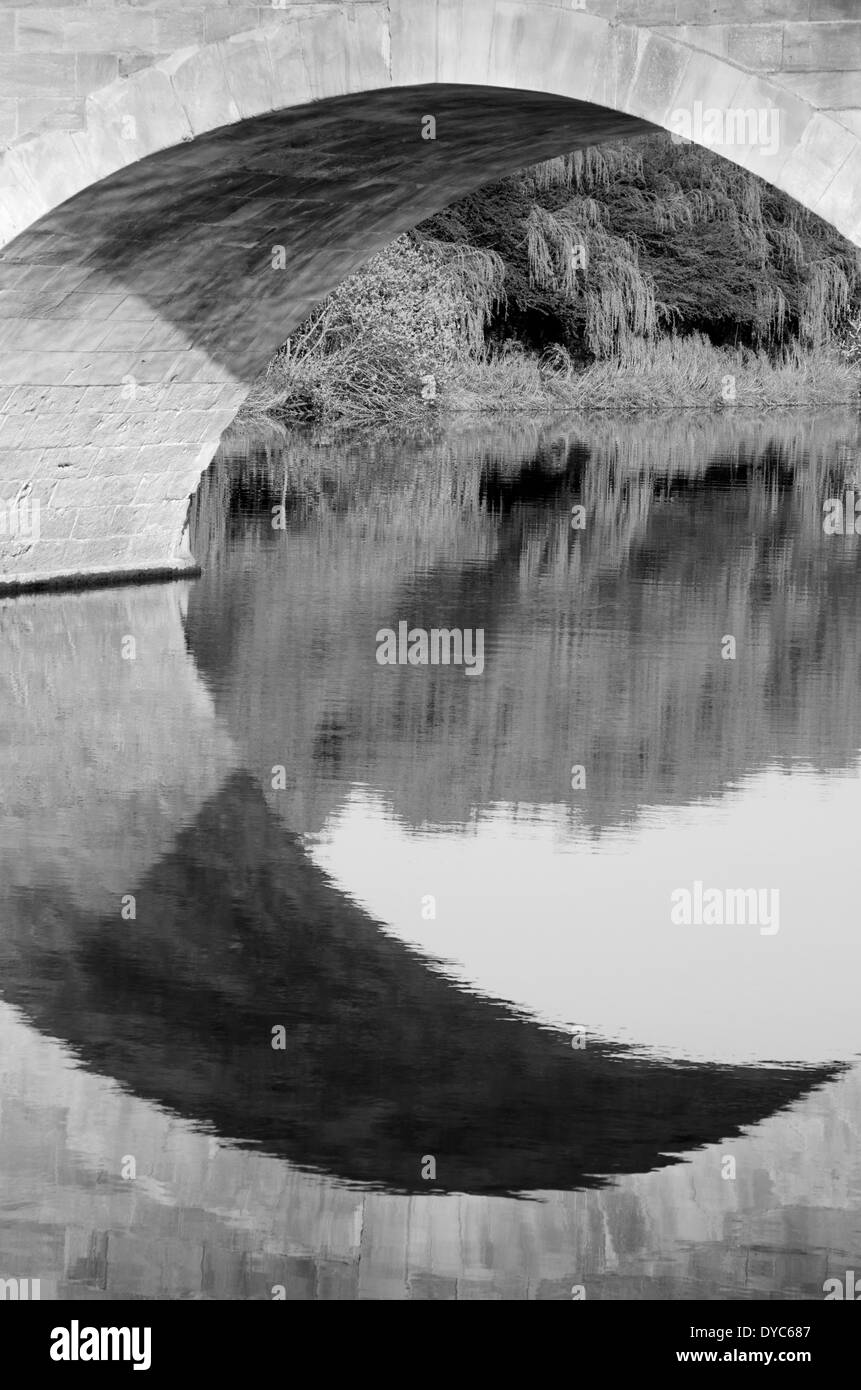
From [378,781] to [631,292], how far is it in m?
32.5

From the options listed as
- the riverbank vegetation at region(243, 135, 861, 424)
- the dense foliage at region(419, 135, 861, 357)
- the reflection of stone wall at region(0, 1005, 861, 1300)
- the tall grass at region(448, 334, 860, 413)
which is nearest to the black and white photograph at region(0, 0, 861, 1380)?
the reflection of stone wall at region(0, 1005, 861, 1300)

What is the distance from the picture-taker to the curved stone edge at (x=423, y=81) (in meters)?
7.83

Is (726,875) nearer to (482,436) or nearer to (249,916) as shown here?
(249,916)

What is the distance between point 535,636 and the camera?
1257 cm

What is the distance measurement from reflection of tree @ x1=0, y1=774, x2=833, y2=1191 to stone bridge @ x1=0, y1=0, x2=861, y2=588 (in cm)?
341

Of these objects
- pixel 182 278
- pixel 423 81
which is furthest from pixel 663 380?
pixel 423 81

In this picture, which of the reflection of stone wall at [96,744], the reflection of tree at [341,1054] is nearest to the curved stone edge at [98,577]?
the reflection of stone wall at [96,744]

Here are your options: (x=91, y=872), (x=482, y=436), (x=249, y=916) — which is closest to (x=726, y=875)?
(x=249, y=916)

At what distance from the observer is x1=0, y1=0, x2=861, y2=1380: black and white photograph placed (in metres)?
4.73

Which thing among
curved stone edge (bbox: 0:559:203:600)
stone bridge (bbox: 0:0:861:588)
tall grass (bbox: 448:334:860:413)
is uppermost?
tall grass (bbox: 448:334:860:413)

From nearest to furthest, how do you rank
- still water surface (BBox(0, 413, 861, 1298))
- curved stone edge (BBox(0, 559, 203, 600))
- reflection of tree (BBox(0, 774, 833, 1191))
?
still water surface (BBox(0, 413, 861, 1298)) < reflection of tree (BBox(0, 774, 833, 1191)) < curved stone edge (BBox(0, 559, 203, 600))

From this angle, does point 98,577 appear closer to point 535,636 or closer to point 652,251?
point 535,636

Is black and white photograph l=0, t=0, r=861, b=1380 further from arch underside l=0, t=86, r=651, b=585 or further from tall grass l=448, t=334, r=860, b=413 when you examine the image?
tall grass l=448, t=334, r=860, b=413

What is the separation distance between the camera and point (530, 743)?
31.1ft
